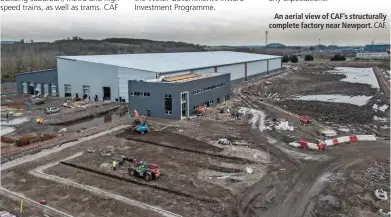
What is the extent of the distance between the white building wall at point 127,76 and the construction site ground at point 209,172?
9.30 meters

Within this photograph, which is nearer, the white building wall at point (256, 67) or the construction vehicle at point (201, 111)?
the construction vehicle at point (201, 111)

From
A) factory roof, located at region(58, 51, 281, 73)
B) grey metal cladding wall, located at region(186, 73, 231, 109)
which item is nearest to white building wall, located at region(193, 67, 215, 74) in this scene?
factory roof, located at region(58, 51, 281, 73)

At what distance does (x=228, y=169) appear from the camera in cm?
2209

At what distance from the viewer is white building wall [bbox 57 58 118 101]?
47.2 m

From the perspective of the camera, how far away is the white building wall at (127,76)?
1734 inches

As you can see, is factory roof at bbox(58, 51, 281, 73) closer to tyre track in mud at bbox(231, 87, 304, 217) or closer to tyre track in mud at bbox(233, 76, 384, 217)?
tyre track in mud at bbox(231, 87, 304, 217)

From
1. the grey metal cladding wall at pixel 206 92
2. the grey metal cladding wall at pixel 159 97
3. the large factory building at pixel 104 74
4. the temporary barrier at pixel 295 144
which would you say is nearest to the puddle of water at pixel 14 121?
the grey metal cladding wall at pixel 159 97

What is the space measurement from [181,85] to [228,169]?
1599 centimetres

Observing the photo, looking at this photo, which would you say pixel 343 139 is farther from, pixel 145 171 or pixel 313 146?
pixel 145 171

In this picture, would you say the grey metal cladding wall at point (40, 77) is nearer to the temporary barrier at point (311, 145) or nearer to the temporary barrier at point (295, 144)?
the temporary barrier at point (295, 144)

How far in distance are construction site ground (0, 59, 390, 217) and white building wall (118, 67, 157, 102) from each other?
30.5ft

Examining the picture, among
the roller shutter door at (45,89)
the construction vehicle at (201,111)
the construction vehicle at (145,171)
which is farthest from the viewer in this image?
the roller shutter door at (45,89)

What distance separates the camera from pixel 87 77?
1945 inches

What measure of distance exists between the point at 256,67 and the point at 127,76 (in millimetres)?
46703
